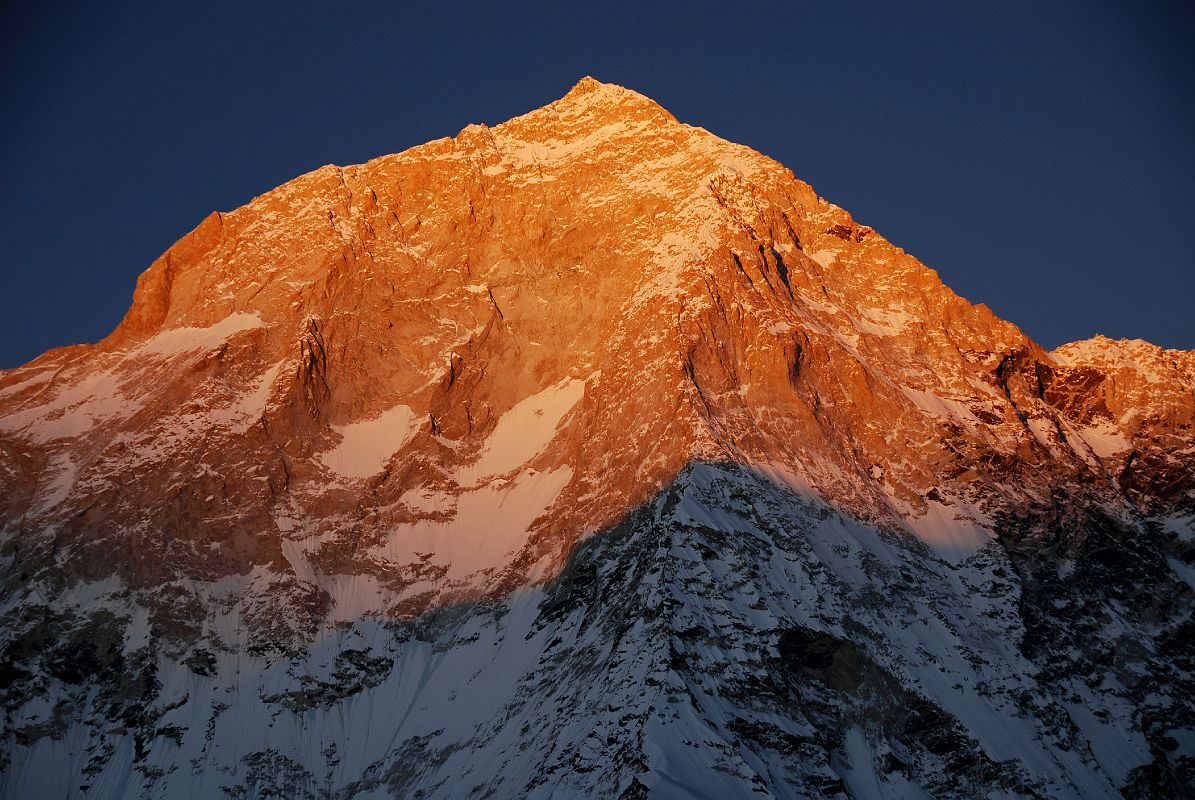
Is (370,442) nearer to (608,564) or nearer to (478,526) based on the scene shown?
(478,526)

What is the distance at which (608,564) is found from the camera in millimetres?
158250

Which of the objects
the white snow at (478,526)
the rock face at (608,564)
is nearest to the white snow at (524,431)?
the rock face at (608,564)

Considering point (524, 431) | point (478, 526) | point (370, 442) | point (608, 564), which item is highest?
point (524, 431)

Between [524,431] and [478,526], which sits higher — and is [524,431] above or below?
above

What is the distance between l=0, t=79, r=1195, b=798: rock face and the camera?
5723 inches

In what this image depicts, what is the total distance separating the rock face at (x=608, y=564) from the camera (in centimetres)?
14538

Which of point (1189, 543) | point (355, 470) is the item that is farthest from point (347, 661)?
point (1189, 543)

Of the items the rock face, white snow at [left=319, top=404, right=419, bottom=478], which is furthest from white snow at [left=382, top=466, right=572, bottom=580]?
white snow at [left=319, top=404, right=419, bottom=478]

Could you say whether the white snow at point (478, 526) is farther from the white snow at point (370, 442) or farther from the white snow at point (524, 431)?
the white snow at point (370, 442)

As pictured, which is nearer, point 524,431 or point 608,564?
point 608,564

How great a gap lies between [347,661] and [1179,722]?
78195 millimetres

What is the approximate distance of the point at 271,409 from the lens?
189 meters

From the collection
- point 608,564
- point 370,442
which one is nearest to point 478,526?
point 370,442

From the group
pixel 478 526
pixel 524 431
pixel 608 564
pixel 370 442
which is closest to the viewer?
pixel 608 564
